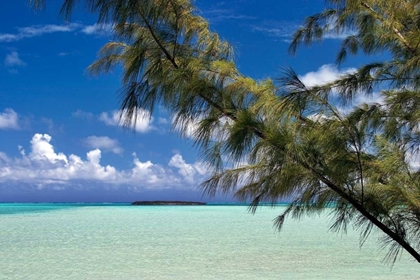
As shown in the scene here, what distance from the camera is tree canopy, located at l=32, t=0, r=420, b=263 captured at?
196 cm

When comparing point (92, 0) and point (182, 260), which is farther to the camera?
point (182, 260)

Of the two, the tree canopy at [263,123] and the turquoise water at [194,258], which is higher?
the tree canopy at [263,123]

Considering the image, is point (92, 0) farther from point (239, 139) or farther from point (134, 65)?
point (239, 139)

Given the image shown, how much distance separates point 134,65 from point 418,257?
5.35ft

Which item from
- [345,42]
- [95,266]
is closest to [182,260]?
[95,266]

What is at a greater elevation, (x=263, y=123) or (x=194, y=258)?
(x=263, y=123)

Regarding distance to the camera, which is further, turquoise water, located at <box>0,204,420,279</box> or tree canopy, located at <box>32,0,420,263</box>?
turquoise water, located at <box>0,204,420,279</box>

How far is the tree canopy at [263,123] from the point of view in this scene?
1.96 meters

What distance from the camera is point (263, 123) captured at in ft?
6.34

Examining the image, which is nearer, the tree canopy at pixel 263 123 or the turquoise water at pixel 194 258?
the tree canopy at pixel 263 123

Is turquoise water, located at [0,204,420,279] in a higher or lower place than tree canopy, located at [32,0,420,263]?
lower

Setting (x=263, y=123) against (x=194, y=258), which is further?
(x=194, y=258)

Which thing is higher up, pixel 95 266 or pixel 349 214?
pixel 349 214

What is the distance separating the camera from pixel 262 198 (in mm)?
2244
